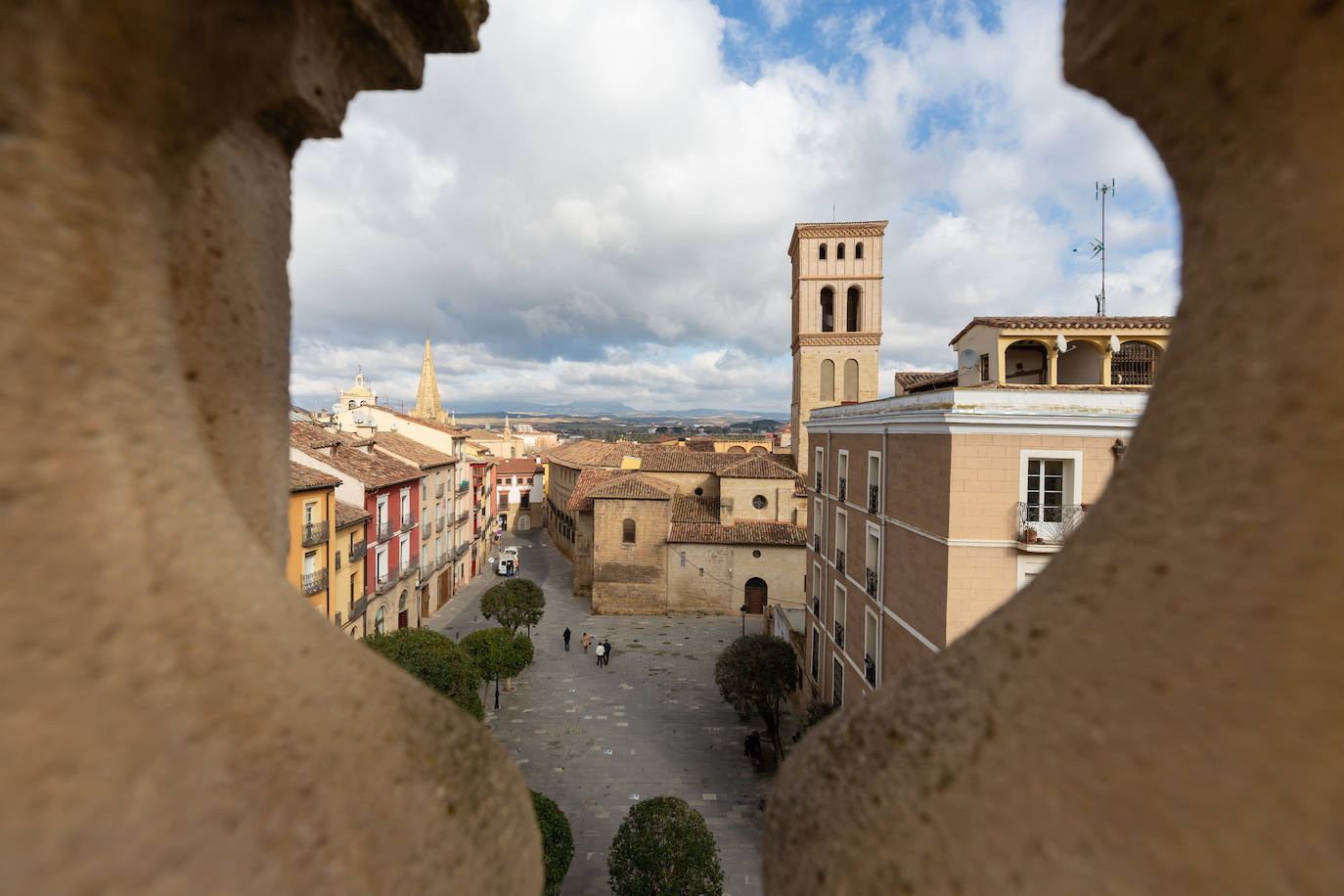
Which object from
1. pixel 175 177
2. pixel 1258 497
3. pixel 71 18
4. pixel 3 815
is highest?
pixel 71 18

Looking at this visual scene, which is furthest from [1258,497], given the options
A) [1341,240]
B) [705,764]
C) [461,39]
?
[705,764]

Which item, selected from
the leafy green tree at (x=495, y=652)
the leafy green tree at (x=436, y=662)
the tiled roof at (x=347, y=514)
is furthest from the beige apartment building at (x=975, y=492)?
the tiled roof at (x=347, y=514)

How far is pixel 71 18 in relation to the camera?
1.10m

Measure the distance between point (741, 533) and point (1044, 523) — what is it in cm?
2019

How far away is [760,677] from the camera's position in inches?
619

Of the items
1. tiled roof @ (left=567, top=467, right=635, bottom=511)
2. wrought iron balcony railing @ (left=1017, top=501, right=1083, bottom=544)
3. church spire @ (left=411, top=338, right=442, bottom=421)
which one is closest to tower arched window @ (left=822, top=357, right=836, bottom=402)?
tiled roof @ (left=567, top=467, right=635, bottom=511)

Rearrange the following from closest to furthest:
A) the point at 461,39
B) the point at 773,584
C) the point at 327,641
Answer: the point at 327,641, the point at 461,39, the point at 773,584

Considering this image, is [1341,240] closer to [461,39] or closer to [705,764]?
[461,39]

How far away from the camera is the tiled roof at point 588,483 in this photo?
33.4 m

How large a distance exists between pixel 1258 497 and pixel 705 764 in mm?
17023

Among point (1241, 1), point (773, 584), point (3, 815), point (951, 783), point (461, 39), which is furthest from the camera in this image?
point (773, 584)

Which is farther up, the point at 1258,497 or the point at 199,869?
the point at 1258,497

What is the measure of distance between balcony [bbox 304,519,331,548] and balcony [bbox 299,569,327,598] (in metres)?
0.96

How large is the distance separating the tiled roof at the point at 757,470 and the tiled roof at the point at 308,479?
739 inches
